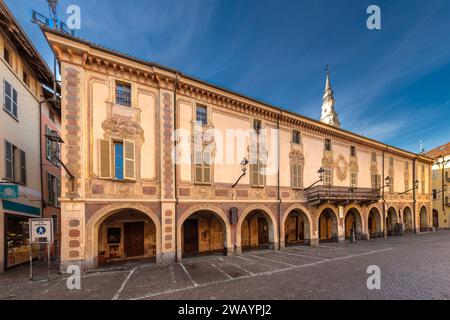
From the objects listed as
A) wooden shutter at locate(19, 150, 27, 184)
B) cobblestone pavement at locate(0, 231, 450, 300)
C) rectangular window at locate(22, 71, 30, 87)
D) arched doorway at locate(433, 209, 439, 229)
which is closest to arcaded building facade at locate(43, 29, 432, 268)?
cobblestone pavement at locate(0, 231, 450, 300)

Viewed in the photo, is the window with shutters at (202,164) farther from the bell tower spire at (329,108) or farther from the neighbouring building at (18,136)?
the bell tower spire at (329,108)

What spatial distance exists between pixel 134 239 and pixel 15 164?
8193mm

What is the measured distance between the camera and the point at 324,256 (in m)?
14.4

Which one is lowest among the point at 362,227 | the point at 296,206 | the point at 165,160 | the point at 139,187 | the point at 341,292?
the point at 362,227

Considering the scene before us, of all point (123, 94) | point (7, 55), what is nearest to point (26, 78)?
point (7, 55)

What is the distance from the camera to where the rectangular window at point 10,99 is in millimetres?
11578

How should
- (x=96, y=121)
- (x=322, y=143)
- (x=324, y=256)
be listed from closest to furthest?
(x=96, y=121) → (x=324, y=256) → (x=322, y=143)

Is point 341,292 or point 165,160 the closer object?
point 341,292

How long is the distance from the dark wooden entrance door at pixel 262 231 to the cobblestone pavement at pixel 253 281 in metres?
6.30

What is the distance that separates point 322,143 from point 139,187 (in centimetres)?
1689

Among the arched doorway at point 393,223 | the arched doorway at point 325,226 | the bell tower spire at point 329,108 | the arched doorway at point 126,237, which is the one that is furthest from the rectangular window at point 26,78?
the bell tower spire at point 329,108

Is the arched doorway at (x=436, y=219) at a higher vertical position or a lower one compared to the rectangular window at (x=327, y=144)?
lower
